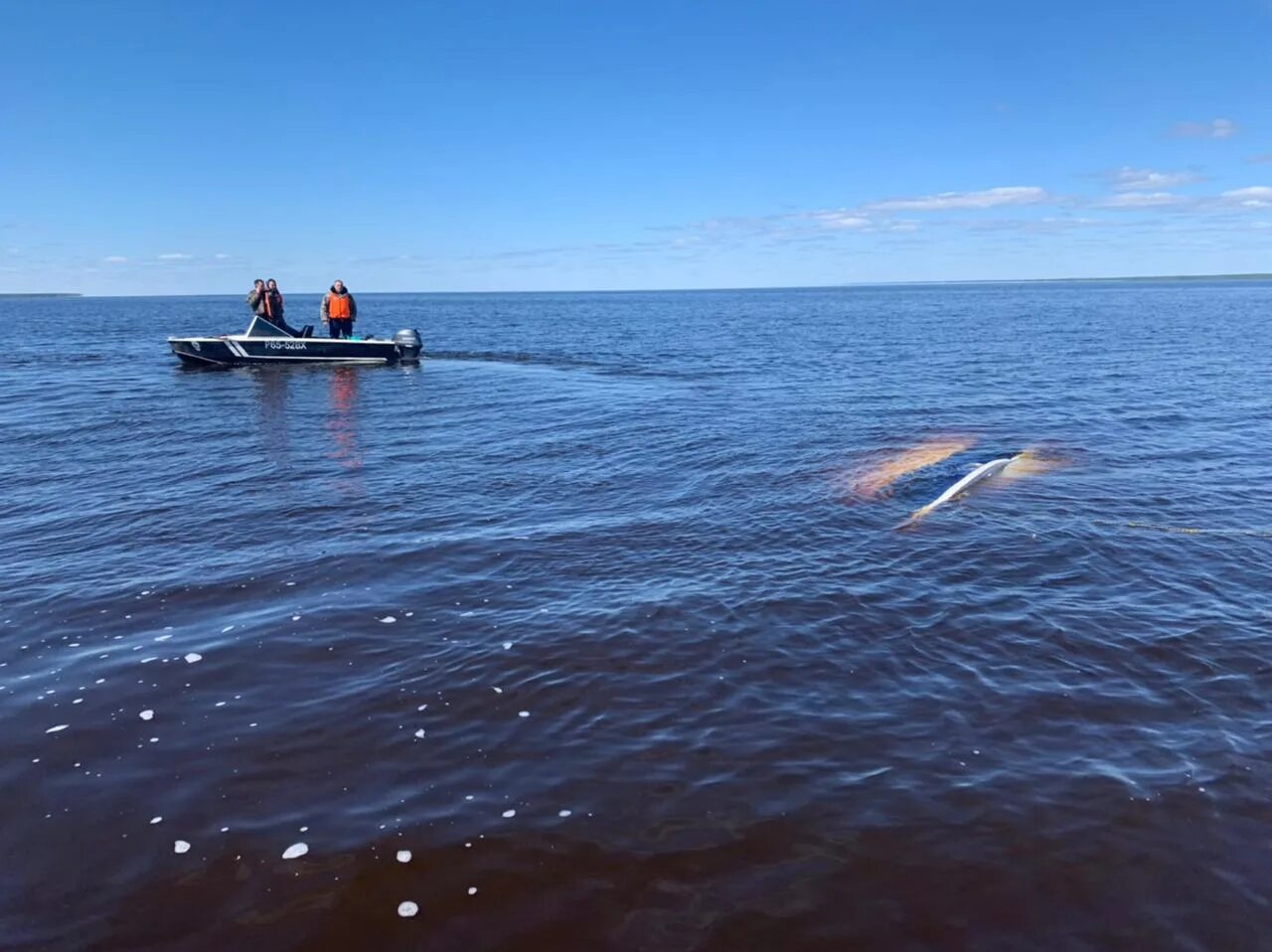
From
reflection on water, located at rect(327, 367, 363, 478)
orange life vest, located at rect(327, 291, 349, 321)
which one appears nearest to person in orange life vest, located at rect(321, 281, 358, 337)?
orange life vest, located at rect(327, 291, 349, 321)

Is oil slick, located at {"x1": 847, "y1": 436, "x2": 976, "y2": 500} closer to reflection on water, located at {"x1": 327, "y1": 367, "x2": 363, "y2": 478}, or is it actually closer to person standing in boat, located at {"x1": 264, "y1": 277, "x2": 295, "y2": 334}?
reflection on water, located at {"x1": 327, "y1": 367, "x2": 363, "y2": 478}

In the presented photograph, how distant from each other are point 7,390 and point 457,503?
83.6 ft

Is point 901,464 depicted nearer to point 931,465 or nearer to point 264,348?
point 931,465

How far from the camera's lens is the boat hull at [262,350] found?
3519 centimetres

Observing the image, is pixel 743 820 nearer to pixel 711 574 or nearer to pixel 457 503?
pixel 711 574

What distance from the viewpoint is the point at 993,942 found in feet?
16.8

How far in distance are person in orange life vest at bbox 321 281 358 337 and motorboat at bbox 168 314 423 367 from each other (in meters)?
0.54

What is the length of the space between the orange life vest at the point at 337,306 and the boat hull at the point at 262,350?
1210mm

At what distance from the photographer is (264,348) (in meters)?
35.5

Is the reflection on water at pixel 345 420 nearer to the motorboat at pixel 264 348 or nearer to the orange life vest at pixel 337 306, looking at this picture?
the motorboat at pixel 264 348

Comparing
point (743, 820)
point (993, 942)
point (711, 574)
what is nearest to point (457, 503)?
point (711, 574)

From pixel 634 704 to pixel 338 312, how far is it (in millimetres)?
32779

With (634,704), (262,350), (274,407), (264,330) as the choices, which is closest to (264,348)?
(262,350)

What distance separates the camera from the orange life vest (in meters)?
35.8
